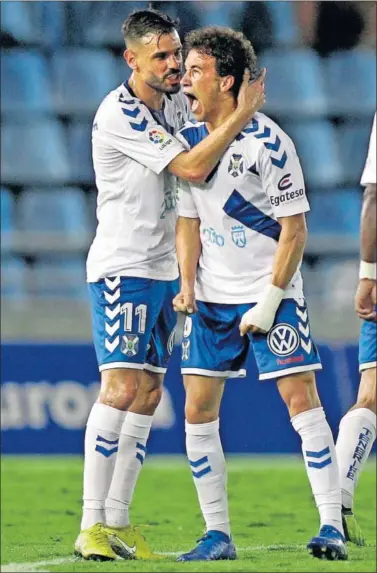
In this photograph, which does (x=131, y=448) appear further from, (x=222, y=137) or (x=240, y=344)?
(x=222, y=137)

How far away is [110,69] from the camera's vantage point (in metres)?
13.8

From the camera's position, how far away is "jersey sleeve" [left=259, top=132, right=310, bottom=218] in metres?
4.54

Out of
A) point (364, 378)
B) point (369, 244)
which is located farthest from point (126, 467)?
point (369, 244)

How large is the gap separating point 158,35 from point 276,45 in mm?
9232

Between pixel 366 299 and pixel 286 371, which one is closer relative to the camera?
pixel 286 371

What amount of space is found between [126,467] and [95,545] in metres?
0.50

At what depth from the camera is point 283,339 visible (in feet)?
14.9

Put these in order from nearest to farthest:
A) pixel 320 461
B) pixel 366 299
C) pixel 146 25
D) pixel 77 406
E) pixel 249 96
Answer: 1. pixel 320 461
2. pixel 249 96
3. pixel 366 299
4. pixel 146 25
5. pixel 77 406

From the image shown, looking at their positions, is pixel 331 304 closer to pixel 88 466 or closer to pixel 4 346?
pixel 4 346

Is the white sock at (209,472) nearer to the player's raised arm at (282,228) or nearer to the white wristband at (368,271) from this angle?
the player's raised arm at (282,228)

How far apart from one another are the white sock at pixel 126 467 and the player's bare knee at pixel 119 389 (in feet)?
1.00

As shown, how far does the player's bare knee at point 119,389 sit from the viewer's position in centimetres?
479

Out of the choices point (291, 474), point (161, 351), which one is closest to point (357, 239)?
point (291, 474)

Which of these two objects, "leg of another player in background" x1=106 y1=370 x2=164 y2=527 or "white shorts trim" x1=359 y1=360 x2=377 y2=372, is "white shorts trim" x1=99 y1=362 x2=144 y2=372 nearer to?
"leg of another player in background" x1=106 y1=370 x2=164 y2=527
